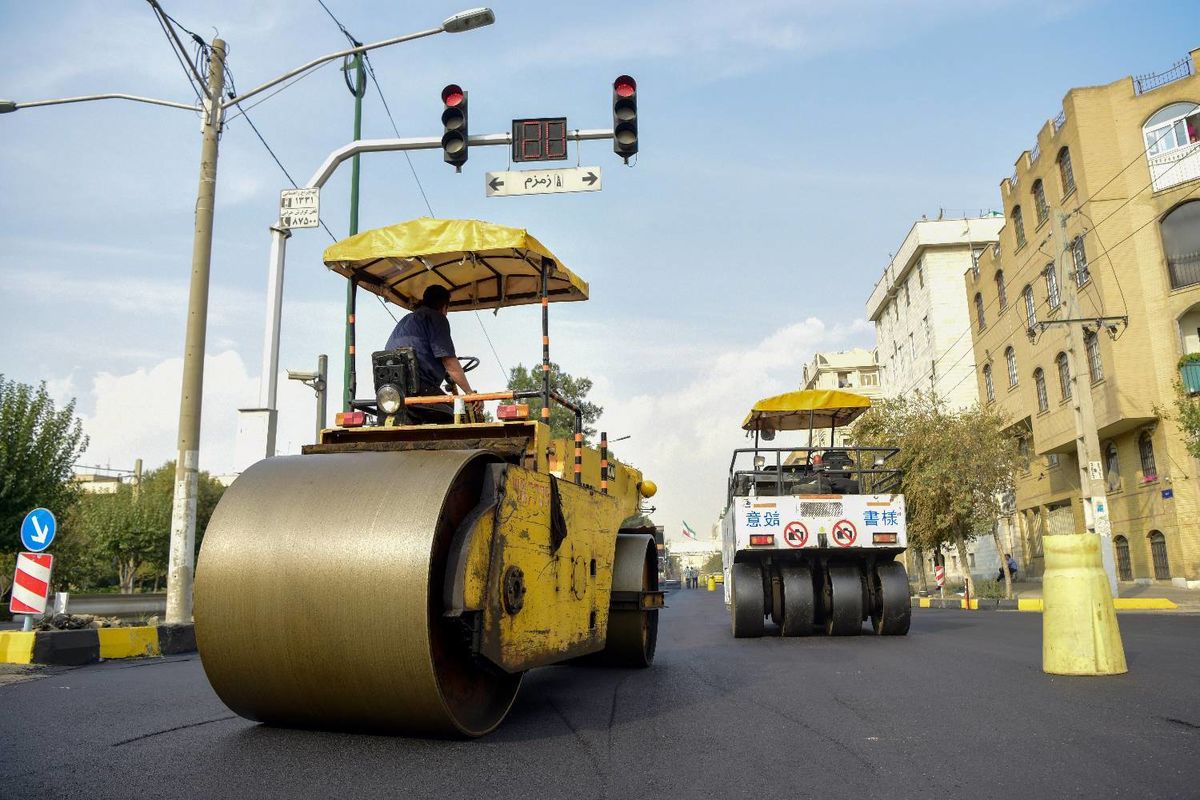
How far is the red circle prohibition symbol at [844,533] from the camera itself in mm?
9633

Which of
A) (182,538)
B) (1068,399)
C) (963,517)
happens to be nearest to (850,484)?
(182,538)

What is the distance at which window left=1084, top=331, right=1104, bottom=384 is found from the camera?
81.0ft

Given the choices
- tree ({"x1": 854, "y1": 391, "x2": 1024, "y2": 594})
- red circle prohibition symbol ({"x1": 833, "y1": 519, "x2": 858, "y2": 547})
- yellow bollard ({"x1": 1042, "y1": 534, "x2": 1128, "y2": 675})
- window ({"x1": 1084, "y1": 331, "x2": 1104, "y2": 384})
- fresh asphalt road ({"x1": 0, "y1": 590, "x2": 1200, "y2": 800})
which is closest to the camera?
fresh asphalt road ({"x1": 0, "y1": 590, "x2": 1200, "y2": 800})

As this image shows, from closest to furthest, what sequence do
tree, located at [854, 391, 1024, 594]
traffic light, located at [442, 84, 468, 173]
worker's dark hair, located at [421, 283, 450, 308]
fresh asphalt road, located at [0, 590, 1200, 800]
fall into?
fresh asphalt road, located at [0, 590, 1200, 800]
worker's dark hair, located at [421, 283, 450, 308]
traffic light, located at [442, 84, 468, 173]
tree, located at [854, 391, 1024, 594]

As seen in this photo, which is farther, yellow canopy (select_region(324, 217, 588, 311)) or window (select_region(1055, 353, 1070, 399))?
window (select_region(1055, 353, 1070, 399))

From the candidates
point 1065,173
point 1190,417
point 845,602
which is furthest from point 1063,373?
point 845,602

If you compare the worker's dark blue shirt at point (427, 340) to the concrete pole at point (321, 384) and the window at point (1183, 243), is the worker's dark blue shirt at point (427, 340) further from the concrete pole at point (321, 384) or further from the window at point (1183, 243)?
the window at point (1183, 243)

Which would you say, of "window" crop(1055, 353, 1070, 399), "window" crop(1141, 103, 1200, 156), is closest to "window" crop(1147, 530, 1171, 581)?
"window" crop(1055, 353, 1070, 399)

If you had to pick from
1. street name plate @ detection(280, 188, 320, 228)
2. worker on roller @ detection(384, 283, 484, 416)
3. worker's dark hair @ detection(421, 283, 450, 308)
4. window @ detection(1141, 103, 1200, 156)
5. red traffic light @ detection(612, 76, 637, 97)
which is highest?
window @ detection(1141, 103, 1200, 156)

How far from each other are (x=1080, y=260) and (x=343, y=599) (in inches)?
1057

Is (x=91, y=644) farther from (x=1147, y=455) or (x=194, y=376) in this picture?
(x=1147, y=455)

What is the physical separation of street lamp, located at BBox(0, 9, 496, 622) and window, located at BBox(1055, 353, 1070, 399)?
78.0 ft

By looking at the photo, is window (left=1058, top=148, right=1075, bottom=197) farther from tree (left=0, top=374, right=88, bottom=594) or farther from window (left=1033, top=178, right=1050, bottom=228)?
tree (left=0, top=374, right=88, bottom=594)

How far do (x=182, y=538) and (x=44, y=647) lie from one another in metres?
1.90
